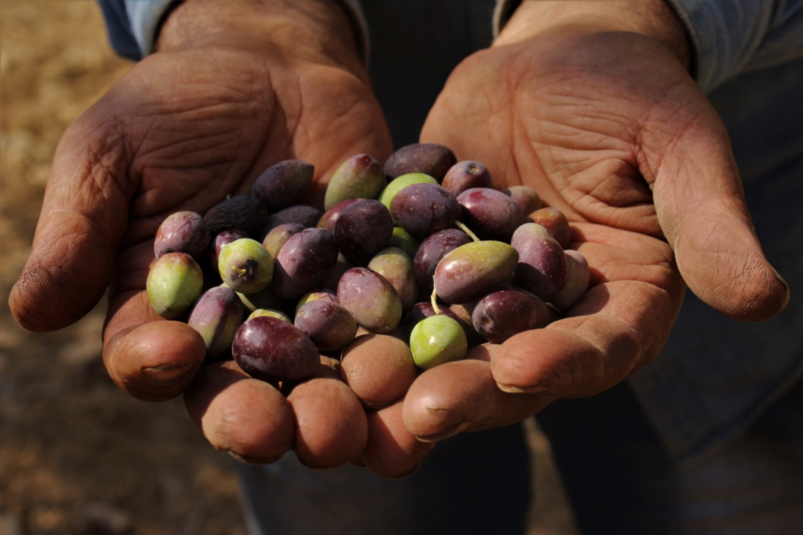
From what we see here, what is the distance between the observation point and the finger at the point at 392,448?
4.31ft

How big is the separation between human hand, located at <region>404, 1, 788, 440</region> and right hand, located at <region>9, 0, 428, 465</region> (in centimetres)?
35

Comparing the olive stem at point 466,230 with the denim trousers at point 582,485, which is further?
the denim trousers at point 582,485

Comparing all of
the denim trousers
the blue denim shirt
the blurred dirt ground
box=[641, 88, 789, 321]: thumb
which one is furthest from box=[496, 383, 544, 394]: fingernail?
the blurred dirt ground

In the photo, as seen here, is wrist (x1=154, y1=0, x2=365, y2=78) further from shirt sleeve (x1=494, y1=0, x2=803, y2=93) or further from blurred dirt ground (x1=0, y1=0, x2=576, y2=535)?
blurred dirt ground (x1=0, y1=0, x2=576, y2=535)

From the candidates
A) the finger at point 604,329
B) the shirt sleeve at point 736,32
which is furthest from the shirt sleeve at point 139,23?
the finger at point 604,329

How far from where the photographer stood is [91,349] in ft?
12.1

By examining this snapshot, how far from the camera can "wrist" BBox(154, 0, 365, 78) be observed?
239 centimetres

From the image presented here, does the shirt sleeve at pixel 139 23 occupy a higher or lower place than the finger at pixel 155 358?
higher

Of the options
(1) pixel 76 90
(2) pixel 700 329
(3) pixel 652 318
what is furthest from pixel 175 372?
(1) pixel 76 90

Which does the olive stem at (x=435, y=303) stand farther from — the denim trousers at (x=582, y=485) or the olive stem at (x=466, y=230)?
the denim trousers at (x=582, y=485)

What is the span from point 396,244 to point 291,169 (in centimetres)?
40

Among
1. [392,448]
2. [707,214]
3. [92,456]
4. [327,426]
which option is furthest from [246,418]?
[92,456]

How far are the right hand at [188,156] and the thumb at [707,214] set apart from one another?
93 cm

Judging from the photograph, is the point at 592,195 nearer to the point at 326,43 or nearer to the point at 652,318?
the point at 652,318
